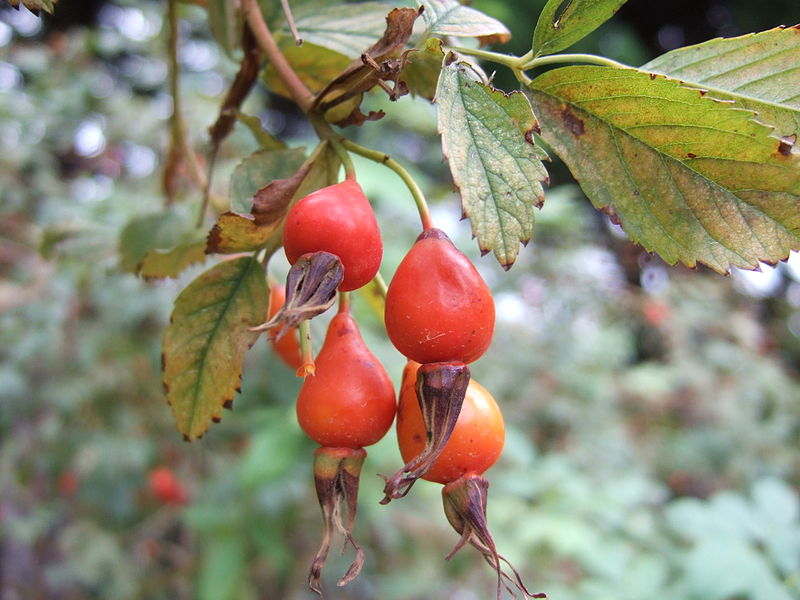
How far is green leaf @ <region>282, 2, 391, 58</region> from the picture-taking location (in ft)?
2.29

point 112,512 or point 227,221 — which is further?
point 112,512

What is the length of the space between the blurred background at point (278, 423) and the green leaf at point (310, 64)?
0.94 ft

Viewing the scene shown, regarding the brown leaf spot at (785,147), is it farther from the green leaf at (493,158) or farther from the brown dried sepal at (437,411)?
the brown dried sepal at (437,411)

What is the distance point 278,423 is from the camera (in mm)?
1877

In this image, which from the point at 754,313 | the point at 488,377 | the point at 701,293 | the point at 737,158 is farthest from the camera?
the point at 754,313

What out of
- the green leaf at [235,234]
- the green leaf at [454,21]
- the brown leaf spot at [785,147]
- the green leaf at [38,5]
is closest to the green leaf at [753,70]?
the brown leaf spot at [785,147]

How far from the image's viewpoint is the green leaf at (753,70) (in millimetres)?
511

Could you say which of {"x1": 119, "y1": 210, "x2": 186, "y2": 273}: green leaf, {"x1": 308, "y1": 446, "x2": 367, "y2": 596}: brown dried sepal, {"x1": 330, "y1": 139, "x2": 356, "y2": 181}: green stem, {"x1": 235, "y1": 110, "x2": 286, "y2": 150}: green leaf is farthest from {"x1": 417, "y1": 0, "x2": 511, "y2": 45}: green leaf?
{"x1": 119, "y1": 210, "x2": 186, "y2": 273}: green leaf

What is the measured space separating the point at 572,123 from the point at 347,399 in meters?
0.29

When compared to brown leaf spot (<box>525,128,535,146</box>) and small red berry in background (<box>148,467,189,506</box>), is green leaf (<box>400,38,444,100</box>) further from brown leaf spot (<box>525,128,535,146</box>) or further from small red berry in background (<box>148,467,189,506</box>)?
small red berry in background (<box>148,467,189,506</box>)

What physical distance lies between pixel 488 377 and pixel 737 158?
2.60 metres

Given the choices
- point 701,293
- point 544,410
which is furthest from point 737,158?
point 701,293

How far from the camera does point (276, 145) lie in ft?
2.27

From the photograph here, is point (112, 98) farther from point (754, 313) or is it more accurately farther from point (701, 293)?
point (754, 313)
